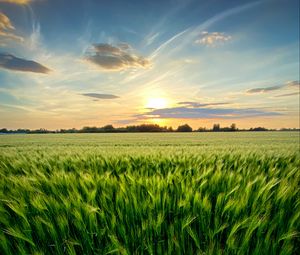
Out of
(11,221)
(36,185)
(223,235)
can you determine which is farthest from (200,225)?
(36,185)

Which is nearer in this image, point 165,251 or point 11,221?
point 165,251

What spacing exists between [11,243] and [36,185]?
102 centimetres

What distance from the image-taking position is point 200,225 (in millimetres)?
1582

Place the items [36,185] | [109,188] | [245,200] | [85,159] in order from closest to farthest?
[245,200] < [109,188] < [36,185] < [85,159]

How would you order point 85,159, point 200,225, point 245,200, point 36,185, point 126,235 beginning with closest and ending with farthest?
point 126,235
point 200,225
point 245,200
point 36,185
point 85,159

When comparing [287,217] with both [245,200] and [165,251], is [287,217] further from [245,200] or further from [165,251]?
[165,251]

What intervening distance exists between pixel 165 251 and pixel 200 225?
0.34 meters

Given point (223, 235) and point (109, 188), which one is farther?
point (109, 188)

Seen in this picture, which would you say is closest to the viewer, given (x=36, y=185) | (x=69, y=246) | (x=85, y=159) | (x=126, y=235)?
(x=69, y=246)

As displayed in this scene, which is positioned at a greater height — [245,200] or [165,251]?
[245,200]

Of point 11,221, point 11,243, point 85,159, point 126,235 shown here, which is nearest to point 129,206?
point 126,235

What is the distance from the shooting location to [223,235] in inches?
63.3

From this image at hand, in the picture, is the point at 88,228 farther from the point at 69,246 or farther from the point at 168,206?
the point at 168,206

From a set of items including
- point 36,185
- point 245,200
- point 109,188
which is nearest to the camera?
point 245,200
